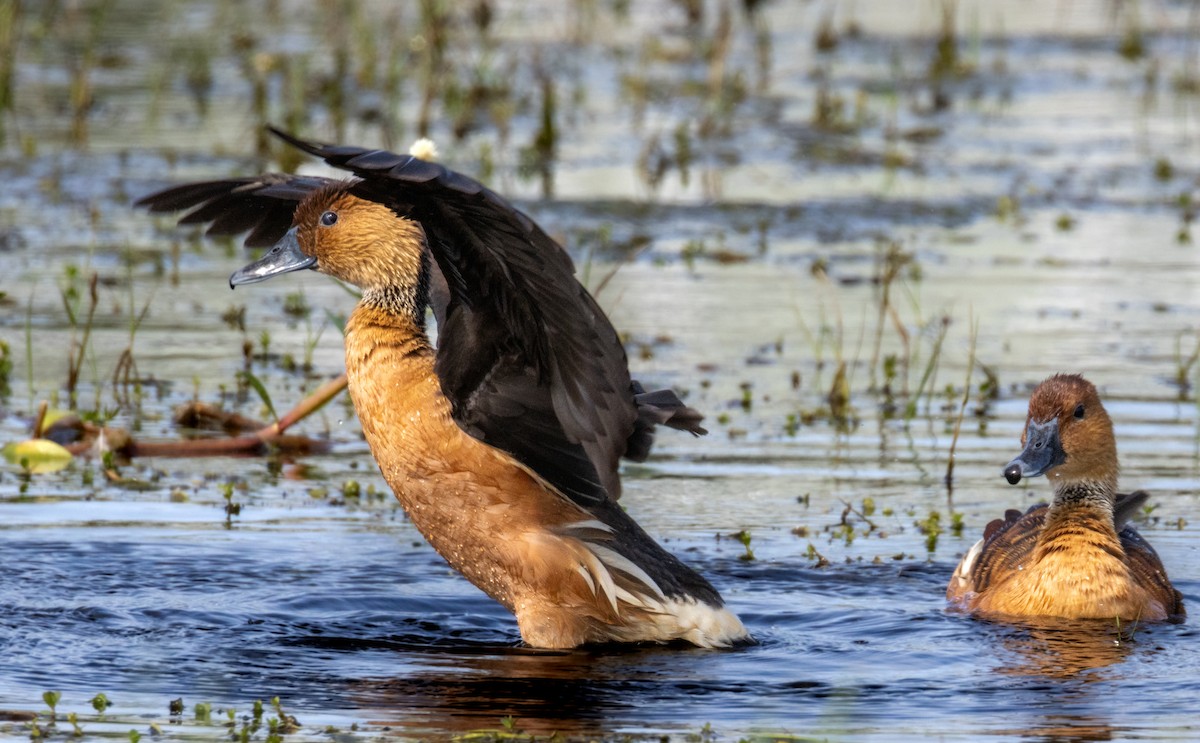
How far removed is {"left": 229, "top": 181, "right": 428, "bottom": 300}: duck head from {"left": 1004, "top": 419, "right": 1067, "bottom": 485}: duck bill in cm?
203

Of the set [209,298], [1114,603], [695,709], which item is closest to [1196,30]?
[209,298]

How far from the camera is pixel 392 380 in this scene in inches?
228

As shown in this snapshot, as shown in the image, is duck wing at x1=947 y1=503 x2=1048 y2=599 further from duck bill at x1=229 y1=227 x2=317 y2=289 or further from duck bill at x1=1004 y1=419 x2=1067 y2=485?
duck bill at x1=229 y1=227 x2=317 y2=289

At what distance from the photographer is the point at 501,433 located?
569 centimetres

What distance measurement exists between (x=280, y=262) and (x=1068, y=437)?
8.41 ft

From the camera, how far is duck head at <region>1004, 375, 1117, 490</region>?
6559 mm

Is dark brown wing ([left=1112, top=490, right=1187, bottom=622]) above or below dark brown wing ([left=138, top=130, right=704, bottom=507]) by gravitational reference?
below

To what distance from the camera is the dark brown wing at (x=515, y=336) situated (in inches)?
187

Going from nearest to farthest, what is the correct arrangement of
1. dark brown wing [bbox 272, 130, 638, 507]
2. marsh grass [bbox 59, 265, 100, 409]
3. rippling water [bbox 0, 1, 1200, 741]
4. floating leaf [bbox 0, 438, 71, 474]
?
dark brown wing [bbox 272, 130, 638, 507]
rippling water [bbox 0, 1, 1200, 741]
floating leaf [bbox 0, 438, 71, 474]
marsh grass [bbox 59, 265, 100, 409]

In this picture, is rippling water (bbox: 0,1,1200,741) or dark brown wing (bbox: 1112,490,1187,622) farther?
dark brown wing (bbox: 1112,490,1187,622)

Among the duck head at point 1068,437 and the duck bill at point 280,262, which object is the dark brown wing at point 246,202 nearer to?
the duck bill at point 280,262

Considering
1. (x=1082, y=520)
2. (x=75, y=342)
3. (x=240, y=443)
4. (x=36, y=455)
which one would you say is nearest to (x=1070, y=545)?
(x=1082, y=520)

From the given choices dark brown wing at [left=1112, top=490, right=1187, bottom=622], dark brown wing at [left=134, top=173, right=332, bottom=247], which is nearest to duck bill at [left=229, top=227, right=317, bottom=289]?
dark brown wing at [left=134, top=173, right=332, bottom=247]

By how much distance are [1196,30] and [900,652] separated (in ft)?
45.3
